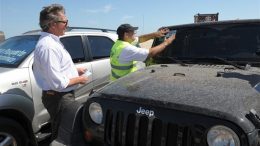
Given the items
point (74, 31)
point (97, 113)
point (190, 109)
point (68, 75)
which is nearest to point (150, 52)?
point (68, 75)

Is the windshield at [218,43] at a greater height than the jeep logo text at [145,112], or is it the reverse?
the windshield at [218,43]

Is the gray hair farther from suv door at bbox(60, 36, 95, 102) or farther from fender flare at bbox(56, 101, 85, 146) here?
suv door at bbox(60, 36, 95, 102)

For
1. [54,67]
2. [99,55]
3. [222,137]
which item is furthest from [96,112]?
[99,55]

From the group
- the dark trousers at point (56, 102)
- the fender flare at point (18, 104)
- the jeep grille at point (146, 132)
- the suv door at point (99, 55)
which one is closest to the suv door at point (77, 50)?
the suv door at point (99, 55)

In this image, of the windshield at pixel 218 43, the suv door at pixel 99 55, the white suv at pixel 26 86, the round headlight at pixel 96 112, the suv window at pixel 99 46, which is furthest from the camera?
the suv window at pixel 99 46

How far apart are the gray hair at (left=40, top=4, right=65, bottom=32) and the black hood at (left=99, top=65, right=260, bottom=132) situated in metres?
0.96

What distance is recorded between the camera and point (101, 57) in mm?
6348

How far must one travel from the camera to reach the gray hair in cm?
369

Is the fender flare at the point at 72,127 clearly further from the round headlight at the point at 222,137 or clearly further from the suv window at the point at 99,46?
the suv window at the point at 99,46

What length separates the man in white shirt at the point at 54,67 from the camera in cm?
361

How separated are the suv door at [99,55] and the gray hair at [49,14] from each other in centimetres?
232

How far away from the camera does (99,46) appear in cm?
648

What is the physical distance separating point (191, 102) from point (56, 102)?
170cm

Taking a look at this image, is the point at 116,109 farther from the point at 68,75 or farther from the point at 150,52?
the point at 150,52
